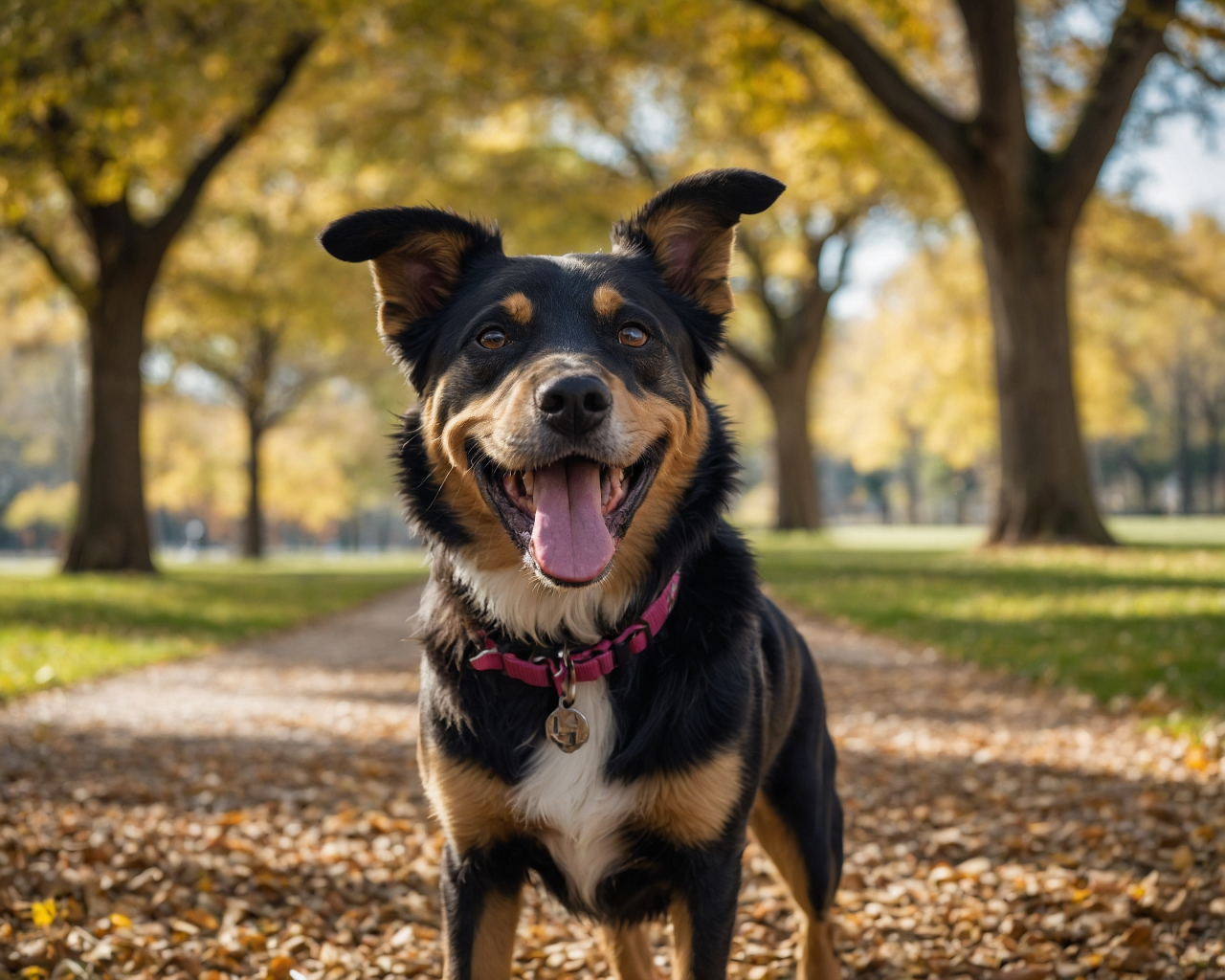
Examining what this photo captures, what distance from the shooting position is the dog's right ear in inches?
120

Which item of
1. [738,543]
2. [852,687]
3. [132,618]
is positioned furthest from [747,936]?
[132,618]

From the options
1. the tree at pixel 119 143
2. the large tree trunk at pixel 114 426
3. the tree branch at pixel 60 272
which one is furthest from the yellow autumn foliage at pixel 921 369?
the tree branch at pixel 60 272

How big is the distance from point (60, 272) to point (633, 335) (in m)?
16.8

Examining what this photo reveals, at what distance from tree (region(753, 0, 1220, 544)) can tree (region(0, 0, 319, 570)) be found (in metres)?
7.32

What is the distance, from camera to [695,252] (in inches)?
132

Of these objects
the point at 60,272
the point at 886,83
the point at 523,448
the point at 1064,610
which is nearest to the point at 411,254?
the point at 523,448

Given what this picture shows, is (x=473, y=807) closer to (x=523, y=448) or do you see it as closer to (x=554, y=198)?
(x=523, y=448)

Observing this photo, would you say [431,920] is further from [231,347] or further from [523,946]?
[231,347]

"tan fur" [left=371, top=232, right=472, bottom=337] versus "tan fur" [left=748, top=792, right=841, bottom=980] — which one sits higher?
"tan fur" [left=371, top=232, right=472, bottom=337]

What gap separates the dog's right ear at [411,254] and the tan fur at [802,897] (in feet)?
6.21

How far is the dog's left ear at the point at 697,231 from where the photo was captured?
3064mm

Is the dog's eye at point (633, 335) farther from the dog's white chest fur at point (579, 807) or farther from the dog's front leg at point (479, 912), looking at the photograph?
the dog's front leg at point (479, 912)

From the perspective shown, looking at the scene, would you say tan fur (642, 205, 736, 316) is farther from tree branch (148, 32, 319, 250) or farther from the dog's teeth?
tree branch (148, 32, 319, 250)

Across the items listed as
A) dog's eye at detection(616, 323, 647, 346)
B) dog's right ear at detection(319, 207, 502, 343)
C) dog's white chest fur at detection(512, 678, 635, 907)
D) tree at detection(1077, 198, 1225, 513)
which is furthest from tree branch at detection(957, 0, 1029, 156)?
dog's white chest fur at detection(512, 678, 635, 907)
